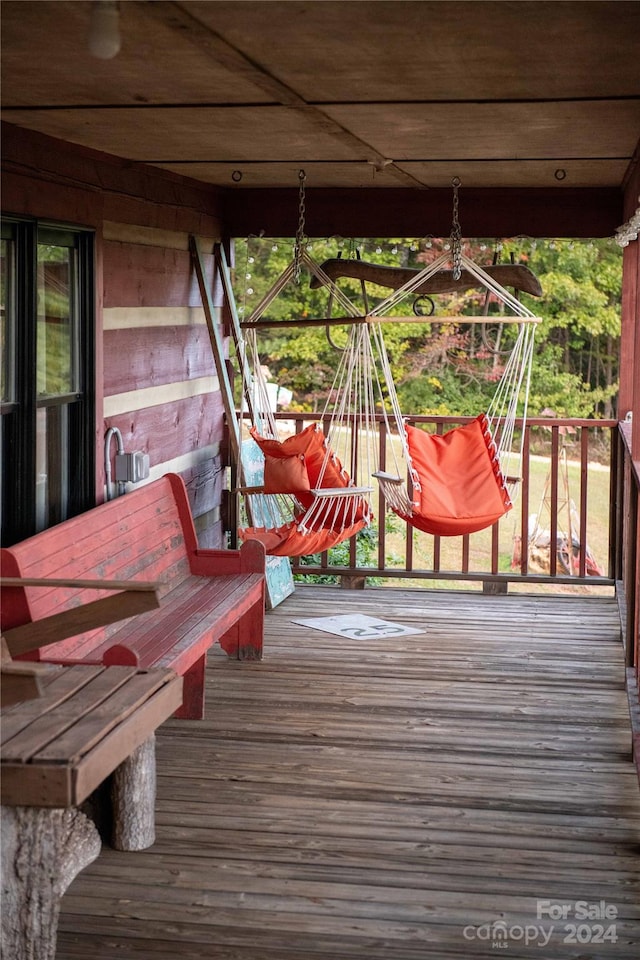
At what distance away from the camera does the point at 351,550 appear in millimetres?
6480

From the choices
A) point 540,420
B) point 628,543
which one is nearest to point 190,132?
point 628,543

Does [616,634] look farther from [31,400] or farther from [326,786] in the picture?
[31,400]

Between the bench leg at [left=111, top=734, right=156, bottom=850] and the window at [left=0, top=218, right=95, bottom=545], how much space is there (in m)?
1.06

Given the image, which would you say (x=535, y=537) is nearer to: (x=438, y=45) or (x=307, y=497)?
(x=307, y=497)

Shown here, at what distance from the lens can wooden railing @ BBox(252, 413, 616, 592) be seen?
6.20 m

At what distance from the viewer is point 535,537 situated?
10.1 meters

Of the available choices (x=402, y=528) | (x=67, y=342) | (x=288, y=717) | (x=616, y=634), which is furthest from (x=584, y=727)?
(x=402, y=528)

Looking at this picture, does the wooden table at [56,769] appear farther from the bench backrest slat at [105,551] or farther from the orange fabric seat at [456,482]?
the orange fabric seat at [456,482]

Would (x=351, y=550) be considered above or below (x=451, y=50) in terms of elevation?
below

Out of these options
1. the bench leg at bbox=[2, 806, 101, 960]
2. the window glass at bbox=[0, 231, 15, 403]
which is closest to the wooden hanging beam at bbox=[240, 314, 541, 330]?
the window glass at bbox=[0, 231, 15, 403]

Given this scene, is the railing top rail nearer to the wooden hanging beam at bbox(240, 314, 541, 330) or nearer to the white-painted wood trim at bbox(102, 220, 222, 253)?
the wooden hanging beam at bbox(240, 314, 541, 330)

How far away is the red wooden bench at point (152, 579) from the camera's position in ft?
11.0

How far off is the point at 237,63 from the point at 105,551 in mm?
1820

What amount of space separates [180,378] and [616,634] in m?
2.42
